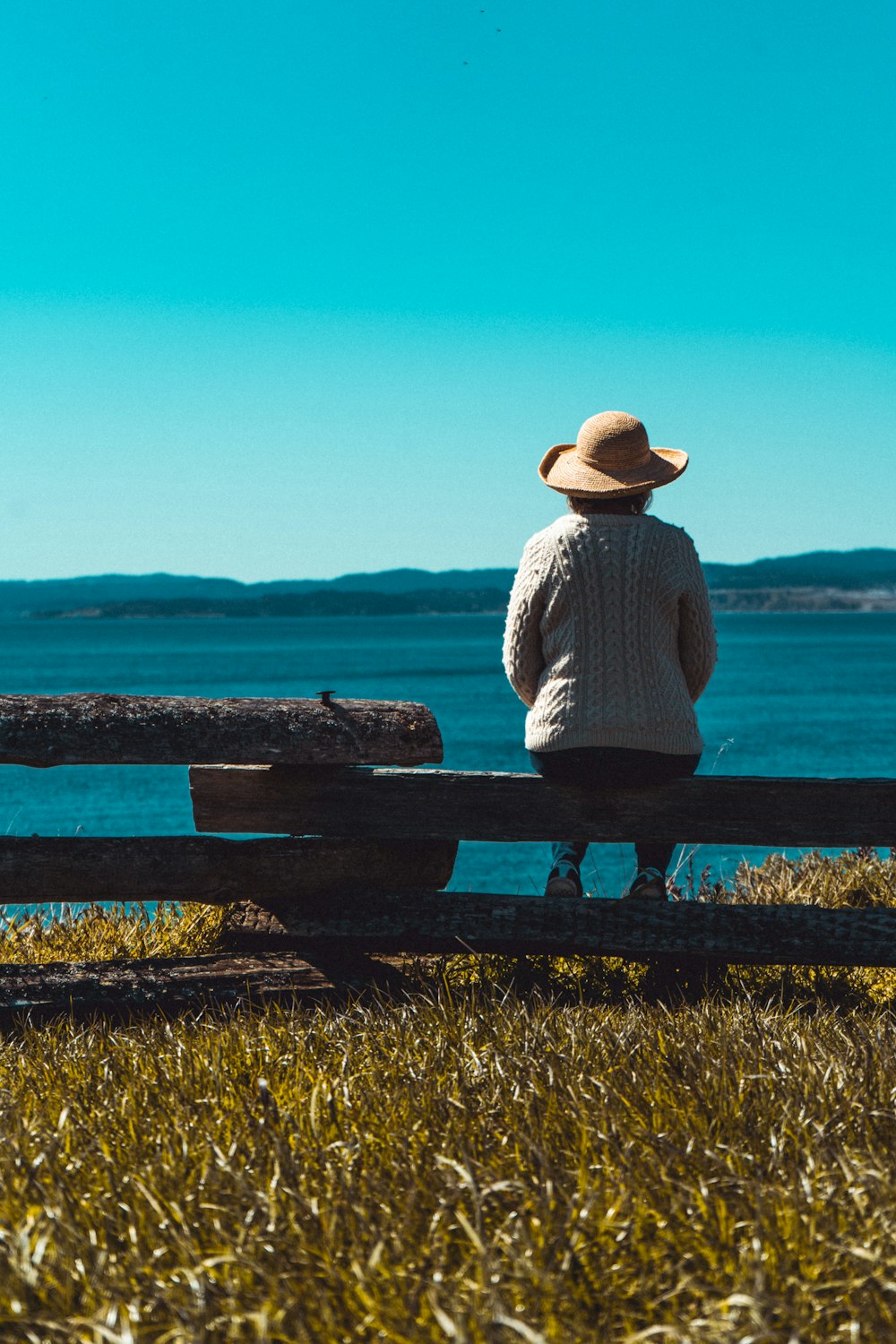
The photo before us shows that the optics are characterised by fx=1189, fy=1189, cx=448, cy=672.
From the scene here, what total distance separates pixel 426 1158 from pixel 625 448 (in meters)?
3.17

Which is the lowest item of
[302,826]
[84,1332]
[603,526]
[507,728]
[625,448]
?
[507,728]

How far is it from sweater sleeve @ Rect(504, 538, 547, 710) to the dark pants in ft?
1.13

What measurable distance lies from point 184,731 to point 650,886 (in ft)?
6.83

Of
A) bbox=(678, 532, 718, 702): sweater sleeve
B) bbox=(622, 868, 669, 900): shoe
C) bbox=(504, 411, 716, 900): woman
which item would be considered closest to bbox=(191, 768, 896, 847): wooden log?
bbox=(504, 411, 716, 900): woman

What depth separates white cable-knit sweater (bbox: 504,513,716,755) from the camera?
487cm

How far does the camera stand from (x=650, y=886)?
5113mm

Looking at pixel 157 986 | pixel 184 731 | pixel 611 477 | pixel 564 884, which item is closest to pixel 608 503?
pixel 611 477

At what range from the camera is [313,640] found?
180 metres

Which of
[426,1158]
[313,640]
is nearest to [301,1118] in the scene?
[426,1158]

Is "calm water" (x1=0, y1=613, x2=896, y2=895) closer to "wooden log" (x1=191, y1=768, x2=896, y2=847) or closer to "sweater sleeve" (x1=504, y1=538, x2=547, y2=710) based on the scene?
"wooden log" (x1=191, y1=768, x2=896, y2=847)

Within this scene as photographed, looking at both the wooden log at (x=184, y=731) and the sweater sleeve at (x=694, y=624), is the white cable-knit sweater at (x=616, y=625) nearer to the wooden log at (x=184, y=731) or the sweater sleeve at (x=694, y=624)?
the sweater sleeve at (x=694, y=624)

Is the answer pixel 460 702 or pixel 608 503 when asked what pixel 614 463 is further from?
pixel 460 702

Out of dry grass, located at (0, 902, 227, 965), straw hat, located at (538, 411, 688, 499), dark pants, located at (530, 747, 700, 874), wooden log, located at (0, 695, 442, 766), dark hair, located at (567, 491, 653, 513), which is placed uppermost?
straw hat, located at (538, 411, 688, 499)

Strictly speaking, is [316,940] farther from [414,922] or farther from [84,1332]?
[84,1332]
